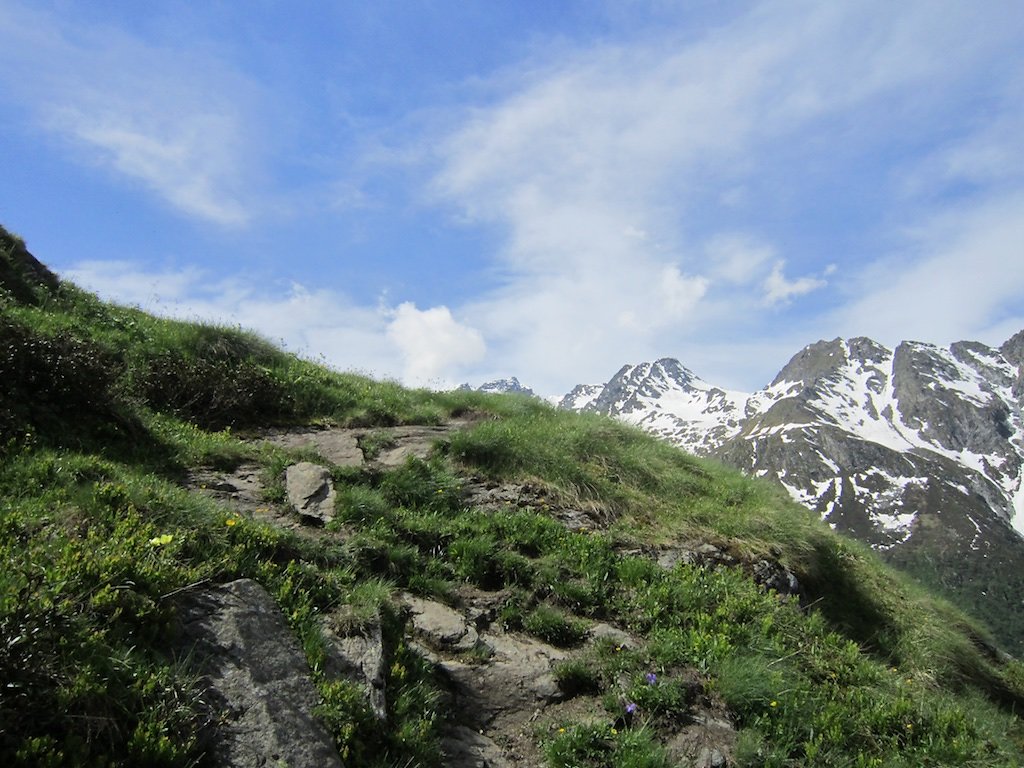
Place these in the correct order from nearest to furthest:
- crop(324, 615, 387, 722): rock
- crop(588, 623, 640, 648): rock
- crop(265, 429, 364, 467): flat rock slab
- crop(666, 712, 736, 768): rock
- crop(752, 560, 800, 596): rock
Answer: crop(324, 615, 387, 722): rock, crop(666, 712, 736, 768): rock, crop(588, 623, 640, 648): rock, crop(752, 560, 800, 596): rock, crop(265, 429, 364, 467): flat rock slab

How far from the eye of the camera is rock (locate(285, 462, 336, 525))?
7.11m

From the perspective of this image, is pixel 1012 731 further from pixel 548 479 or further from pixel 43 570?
pixel 43 570

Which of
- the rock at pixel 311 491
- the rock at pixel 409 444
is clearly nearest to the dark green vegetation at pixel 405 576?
the rock at pixel 311 491

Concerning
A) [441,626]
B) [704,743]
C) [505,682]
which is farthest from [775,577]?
[441,626]

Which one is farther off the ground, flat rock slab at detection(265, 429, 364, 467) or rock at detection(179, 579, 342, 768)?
flat rock slab at detection(265, 429, 364, 467)

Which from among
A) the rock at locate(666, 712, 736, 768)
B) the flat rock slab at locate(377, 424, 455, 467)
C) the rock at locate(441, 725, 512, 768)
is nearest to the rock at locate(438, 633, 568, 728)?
the rock at locate(441, 725, 512, 768)

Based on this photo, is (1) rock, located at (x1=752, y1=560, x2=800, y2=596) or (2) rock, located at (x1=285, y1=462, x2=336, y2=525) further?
(1) rock, located at (x1=752, y1=560, x2=800, y2=596)

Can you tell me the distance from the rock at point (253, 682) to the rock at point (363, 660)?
1.00 feet

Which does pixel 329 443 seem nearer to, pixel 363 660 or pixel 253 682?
pixel 363 660

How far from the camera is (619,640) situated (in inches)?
243

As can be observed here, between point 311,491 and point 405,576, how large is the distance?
5.60 ft

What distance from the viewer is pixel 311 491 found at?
754cm

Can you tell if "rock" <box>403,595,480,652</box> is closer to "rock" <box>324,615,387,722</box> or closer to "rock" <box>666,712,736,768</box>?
"rock" <box>324,615,387,722</box>

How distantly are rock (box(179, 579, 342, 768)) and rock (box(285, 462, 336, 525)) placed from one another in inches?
97.1
